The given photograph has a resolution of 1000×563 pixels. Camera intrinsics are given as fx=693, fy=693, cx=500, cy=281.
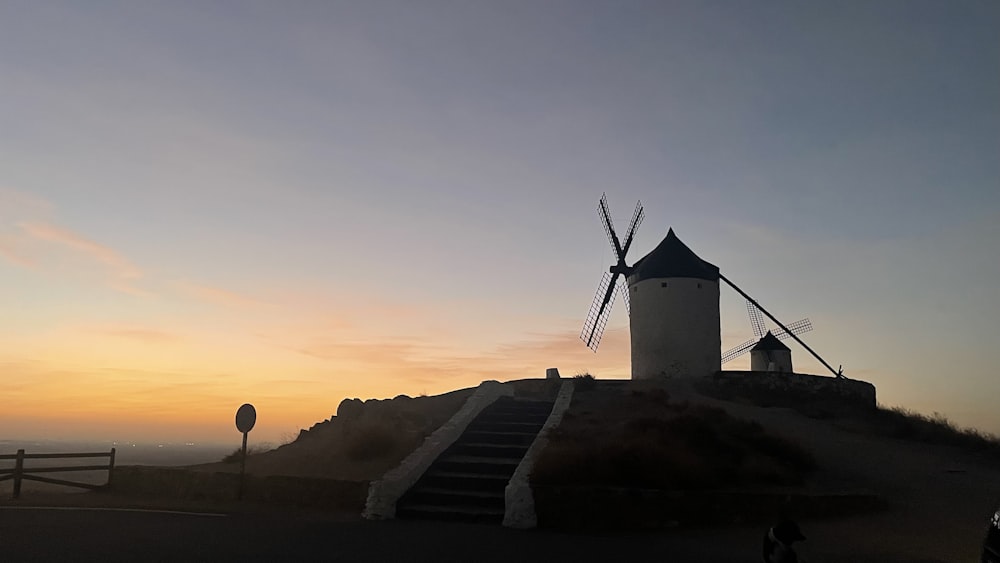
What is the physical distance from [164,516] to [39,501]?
4326mm

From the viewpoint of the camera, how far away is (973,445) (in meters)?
21.8

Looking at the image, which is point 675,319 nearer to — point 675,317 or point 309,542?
point 675,317

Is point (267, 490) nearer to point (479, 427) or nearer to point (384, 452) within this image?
point (384, 452)

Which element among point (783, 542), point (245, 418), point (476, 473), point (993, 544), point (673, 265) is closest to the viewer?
point (993, 544)

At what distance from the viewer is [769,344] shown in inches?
1458

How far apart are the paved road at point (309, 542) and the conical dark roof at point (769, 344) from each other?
27685 mm

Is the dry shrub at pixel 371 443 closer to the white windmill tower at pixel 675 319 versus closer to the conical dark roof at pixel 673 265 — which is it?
the white windmill tower at pixel 675 319

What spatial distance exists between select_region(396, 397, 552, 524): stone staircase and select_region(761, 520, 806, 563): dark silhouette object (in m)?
5.66

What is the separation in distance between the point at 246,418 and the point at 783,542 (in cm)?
1201

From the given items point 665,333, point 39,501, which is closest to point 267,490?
point 39,501

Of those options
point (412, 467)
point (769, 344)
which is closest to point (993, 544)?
point (412, 467)

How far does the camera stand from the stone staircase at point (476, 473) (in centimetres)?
1249

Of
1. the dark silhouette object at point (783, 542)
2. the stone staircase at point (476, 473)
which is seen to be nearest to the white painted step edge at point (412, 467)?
the stone staircase at point (476, 473)

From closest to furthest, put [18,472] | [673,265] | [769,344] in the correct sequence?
1. [18,472]
2. [673,265]
3. [769,344]
